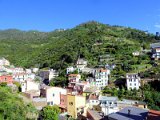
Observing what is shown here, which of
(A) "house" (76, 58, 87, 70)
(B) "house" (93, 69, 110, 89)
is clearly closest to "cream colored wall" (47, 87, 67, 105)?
(B) "house" (93, 69, 110, 89)

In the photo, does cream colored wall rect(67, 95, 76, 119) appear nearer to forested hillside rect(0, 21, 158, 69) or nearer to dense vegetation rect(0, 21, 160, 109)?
dense vegetation rect(0, 21, 160, 109)

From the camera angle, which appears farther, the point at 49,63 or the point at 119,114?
the point at 49,63

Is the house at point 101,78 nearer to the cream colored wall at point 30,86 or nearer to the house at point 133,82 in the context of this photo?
the house at point 133,82

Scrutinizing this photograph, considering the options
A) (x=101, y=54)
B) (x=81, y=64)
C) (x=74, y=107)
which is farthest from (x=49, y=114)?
(x=101, y=54)

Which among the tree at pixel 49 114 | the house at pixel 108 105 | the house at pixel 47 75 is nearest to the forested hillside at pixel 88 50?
the house at pixel 47 75

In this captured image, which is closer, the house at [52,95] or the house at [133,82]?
the house at [52,95]

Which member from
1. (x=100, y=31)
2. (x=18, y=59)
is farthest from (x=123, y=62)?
(x=18, y=59)

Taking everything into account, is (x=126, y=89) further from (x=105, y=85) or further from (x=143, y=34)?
(x=143, y=34)

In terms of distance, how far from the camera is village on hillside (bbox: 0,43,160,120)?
3272cm

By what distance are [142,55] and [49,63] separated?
26.9 m

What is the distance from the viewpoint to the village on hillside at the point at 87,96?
→ 3272cm

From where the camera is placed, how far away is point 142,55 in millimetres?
72562

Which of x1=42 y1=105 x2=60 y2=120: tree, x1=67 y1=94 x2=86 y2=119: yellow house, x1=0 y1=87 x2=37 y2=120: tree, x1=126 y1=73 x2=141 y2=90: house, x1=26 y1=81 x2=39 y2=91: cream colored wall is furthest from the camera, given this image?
x1=126 y1=73 x2=141 y2=90: house

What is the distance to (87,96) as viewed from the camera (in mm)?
48125
